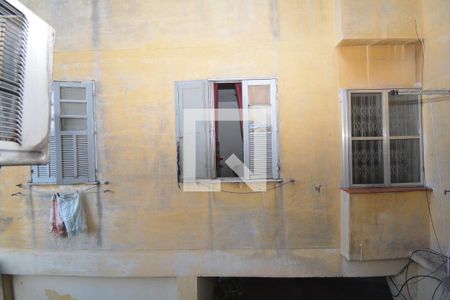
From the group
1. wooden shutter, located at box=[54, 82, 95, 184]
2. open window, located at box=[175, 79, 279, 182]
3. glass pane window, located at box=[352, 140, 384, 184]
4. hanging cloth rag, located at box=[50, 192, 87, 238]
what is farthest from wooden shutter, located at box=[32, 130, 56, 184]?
glass pane window, located at box=[352, 140, 384, 184]

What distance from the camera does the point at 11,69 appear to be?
170 centimetres

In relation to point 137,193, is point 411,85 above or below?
above

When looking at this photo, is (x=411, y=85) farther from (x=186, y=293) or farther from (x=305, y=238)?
(x=186, y=293)

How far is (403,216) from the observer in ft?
13.2

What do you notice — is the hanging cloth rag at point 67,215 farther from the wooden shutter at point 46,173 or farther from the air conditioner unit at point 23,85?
the air conditioner unit at point 23,85

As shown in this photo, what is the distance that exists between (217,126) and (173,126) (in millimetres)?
653

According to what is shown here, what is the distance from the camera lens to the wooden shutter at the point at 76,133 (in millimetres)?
4309

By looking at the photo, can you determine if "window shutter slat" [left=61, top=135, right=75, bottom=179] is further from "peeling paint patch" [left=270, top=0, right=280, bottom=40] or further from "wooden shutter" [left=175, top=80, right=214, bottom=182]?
"peeling paint patch" [left=270, top=0, right=280, bottom=40]

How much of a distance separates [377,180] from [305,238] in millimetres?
1341

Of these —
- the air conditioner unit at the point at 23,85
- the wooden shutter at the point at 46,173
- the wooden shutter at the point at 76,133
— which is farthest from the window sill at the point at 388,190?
the wooden shutter at the point at 46,173

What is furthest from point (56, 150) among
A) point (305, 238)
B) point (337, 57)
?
point (337, 57)

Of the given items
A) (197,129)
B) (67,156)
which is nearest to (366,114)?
(197,129)

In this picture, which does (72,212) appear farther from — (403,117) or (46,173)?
(403,117)

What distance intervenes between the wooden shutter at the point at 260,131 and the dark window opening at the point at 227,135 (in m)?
0.13
